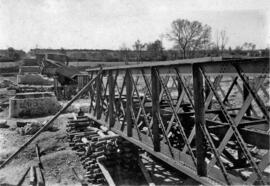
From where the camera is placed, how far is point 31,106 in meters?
20.0

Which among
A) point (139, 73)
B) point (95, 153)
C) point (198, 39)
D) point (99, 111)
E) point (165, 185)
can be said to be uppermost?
point (198, 39)

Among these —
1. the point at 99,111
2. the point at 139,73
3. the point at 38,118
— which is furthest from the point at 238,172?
the point at 38,118

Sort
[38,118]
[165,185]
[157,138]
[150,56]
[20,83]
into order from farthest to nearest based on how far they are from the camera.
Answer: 1. [150,56]
2. [20,83]
3. [38,118]
4. [165,185]
5. [157,138]

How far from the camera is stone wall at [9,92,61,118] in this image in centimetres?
1958

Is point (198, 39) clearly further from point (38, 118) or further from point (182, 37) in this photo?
point (38, 118)

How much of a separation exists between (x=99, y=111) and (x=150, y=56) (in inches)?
2268

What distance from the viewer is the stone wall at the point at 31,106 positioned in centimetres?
1958

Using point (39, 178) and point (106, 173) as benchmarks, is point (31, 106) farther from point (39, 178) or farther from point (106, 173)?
point (106, 173)

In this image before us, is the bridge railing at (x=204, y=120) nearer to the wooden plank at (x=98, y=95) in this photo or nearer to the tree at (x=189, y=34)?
the wooden plank at (x=98, y=95)

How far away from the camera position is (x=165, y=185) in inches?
320

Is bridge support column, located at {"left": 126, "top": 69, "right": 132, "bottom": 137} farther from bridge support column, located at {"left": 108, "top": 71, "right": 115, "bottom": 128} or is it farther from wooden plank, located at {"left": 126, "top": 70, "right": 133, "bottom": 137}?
bridge support column, located at {"left": 108, "top": 71, "right": 115, "bottom": 128}

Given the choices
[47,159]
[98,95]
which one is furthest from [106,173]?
[98,95]

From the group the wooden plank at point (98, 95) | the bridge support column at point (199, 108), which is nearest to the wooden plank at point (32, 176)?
the wooden plank at point (98, 95)

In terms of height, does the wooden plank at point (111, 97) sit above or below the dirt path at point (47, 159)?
above
